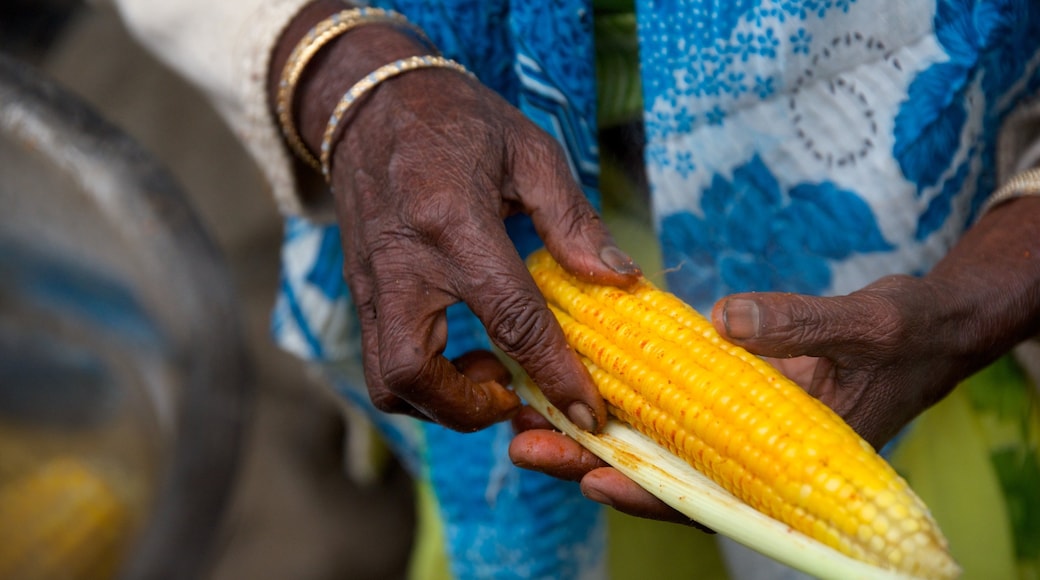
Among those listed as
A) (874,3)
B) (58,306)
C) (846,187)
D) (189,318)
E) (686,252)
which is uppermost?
(874,3)

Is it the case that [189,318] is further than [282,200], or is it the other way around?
[189,318]

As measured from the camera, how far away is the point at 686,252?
1192 mm

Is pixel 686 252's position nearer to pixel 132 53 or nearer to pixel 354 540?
pixel 354 540

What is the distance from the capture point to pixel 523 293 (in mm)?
886

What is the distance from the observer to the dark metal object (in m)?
1.51

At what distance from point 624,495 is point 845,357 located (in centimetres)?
27

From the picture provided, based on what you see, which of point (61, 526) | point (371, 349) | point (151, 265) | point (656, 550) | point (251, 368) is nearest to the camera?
point (371, 349)

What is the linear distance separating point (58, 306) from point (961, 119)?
1.80m

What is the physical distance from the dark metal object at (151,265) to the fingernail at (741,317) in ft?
3.48

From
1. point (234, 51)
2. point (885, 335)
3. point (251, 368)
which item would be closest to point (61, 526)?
point (251, 368)

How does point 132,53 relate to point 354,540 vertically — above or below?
above

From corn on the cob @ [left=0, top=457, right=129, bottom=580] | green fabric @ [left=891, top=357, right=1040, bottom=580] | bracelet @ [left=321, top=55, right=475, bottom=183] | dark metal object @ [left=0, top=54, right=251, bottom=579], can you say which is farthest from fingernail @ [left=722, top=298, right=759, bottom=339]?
corn on the cob @ [left=0, top=457, right=129, bottom=580]

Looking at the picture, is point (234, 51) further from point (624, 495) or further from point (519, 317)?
point (624, 495)

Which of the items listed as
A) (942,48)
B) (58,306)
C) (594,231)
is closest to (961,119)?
(942,48)
